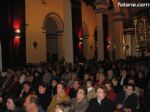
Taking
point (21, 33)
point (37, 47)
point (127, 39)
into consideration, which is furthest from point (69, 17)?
point (127, 39)

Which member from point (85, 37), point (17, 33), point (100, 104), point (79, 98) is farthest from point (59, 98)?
point (85, 37)

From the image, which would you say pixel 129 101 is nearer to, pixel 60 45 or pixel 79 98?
pixel 79 98

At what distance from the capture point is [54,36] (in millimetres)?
28953

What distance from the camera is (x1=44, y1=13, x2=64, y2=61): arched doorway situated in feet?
91.1

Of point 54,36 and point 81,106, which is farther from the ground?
point 54,36

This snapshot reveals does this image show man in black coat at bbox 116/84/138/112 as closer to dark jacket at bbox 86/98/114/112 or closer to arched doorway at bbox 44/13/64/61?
dark jacket at bbox 86/98/114/112

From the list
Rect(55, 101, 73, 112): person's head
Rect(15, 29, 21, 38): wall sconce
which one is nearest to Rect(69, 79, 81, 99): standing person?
Rect(55, 101, 73, 112): person's head

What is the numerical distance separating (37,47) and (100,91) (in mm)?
18471

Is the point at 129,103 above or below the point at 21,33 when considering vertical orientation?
below

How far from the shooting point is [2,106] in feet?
25.8

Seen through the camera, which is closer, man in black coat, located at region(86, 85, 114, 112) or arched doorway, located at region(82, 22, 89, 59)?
man in black coat, located at region(86, 85, 114, 112)

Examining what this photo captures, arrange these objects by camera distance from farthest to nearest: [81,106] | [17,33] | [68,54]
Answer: [17,33]
[68,54]
[81,106]

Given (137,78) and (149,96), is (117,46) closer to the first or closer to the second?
(137,78)

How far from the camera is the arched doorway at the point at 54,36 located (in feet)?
91.1
